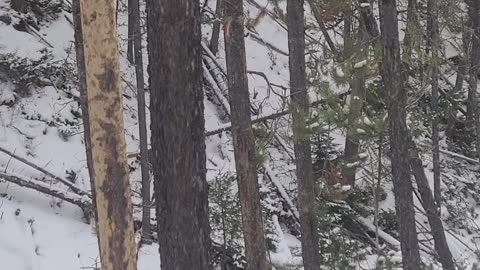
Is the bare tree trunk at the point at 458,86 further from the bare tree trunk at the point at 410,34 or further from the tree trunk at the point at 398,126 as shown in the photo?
the tree trunk at the point at 398,126

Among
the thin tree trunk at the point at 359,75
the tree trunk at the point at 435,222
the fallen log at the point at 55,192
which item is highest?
the thin tree trunk at the point at 359,75

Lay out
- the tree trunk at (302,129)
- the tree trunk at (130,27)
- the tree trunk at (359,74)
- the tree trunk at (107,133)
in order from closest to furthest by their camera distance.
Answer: the tree trunk at (107,133) → the tree trunk at (359,74) → the tree trunk at (302,129) → the tree trunk at (130,27)

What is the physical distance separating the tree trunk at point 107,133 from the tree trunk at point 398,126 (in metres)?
3.18

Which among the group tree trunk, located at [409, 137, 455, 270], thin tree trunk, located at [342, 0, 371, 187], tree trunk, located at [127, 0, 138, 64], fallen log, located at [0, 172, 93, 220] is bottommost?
tree trunk, located at [409, 137, 455, 270]

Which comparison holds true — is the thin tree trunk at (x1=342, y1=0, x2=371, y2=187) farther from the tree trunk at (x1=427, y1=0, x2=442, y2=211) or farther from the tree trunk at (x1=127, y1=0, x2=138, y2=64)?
the tree trunk at (x1=127, y1=0, x2=138, y2=64)

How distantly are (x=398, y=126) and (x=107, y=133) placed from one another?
3.46 m

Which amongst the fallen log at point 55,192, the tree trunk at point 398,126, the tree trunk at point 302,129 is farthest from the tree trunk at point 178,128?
the fallen log at point 55,192

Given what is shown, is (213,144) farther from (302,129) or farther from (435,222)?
(435,222)

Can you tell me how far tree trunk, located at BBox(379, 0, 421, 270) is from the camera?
6863 millimetres

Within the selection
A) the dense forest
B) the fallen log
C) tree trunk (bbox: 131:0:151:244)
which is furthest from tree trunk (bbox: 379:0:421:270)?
the fallen log

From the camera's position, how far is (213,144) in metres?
11.9

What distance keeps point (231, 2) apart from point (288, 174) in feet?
17.0

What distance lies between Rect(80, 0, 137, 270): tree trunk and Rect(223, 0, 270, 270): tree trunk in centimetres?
264

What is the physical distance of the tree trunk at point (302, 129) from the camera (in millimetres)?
8242
